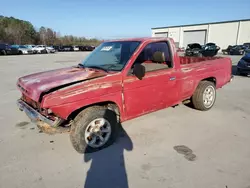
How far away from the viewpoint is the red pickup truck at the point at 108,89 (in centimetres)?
293

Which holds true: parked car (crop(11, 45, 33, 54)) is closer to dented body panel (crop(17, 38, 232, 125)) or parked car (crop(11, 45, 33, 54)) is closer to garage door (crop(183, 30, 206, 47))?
dented body panel (crop(17, 38, 232, 125))

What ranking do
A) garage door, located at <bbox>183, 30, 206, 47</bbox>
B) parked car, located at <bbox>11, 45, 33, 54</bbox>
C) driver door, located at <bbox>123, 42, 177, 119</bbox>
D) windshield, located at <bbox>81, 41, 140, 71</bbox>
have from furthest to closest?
garage door, located at <bbox>183, 30, 206, 47</bbox>
parked car, located at <bbox>11, 45, 33, 54</bbox>
windshield, located at <bbox>81, 41, 140, 71</bbox>
driver door, located at <bbox>123, 42, 177, 119</bbox>

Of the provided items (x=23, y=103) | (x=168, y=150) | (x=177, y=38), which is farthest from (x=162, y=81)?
(x=177, y=38)

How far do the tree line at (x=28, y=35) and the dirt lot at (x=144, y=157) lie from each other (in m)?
51.4

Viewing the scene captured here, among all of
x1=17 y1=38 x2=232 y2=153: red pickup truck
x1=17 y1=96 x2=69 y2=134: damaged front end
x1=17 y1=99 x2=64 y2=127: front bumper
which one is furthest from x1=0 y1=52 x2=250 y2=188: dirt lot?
x1=17 y1=99 x2=64 y2=127: front bumper

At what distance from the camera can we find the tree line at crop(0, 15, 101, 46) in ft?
154

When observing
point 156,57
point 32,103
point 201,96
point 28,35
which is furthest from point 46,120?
point 28,35

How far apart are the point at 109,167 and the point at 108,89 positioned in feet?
3.96

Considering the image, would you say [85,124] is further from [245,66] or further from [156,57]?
[245,66]

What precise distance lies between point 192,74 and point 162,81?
3.41 feet

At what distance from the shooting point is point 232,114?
15.9 feet

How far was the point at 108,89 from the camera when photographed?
316 centimetres

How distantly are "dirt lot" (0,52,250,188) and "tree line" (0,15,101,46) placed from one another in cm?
5142

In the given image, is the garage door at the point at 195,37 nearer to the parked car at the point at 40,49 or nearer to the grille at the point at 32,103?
the parked car at the point at 40,49
